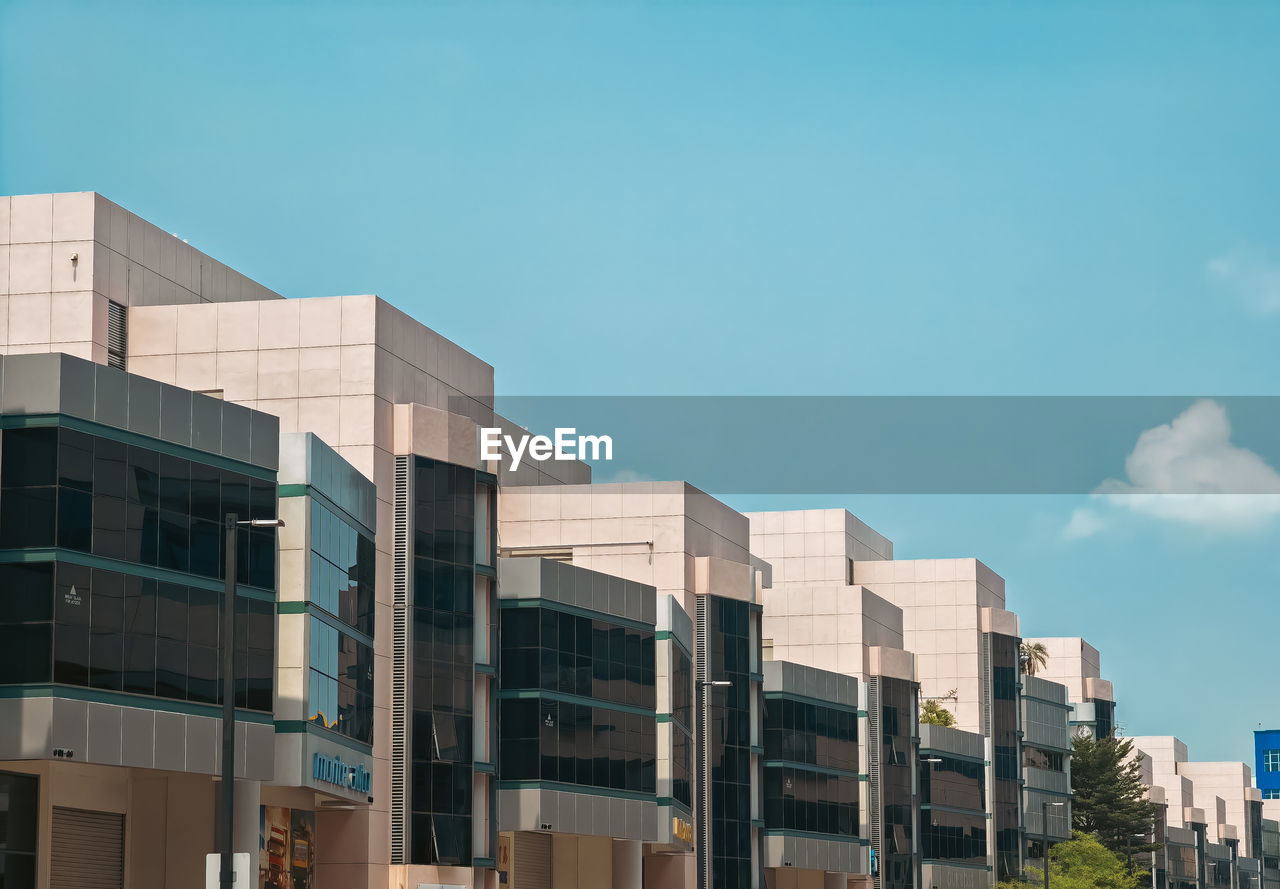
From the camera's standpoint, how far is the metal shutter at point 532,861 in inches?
2953

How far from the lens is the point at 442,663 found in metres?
65.3

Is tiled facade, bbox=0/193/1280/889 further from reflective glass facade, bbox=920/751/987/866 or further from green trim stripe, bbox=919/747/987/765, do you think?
green trim stripe, bbox=919/747/987/765

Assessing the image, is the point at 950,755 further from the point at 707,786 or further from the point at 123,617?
the point at 123,617

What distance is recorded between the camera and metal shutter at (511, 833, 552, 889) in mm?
75000

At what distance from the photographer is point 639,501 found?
293ft

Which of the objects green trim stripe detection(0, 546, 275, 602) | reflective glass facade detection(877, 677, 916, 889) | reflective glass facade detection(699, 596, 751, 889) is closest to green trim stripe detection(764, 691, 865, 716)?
reflective glass facade detection(877, 677, 916, 889)

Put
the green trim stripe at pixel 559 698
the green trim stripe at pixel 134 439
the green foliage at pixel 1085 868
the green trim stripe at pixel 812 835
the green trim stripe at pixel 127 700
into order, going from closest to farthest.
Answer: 1. the green trim stripe at pixel 127 700
2. the green trim stripe at pixel 134 439
3. the green trim stripe at pixel 559 698
4. the green trim stripe at pixel 812 835
5. the green foliage at pixel 1085 868

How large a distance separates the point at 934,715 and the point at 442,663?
66.3 m

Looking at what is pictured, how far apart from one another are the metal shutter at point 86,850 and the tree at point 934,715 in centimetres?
8030

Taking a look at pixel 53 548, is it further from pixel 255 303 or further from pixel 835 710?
pixel 835 710

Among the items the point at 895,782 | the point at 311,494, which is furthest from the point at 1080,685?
the point at 311,494

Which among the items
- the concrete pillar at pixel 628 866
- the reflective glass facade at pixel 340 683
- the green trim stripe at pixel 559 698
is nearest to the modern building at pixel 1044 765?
the concrete pillar at pixel 628 866

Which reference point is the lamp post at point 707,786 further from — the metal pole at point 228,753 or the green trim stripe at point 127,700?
the metal pole at point 228,753

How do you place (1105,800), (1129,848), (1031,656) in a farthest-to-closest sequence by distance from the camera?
(1031,656) < (1105,800) < (1129,848)
